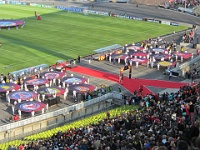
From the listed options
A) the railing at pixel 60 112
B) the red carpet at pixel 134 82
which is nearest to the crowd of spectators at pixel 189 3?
the red carpet at pixel 134 82

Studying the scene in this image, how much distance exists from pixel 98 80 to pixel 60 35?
24.3m

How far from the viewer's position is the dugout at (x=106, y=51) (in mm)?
57438

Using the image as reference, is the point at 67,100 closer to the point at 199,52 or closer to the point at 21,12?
the point at 199,52

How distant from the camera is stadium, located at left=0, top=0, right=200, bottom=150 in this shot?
2530 centimetres

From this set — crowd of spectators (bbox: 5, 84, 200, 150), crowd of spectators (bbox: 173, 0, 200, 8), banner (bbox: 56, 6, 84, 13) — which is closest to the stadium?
crowd of spectators (bbox: 5, 84, 200, 150)

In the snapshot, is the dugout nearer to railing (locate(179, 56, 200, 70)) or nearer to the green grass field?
the green grass field

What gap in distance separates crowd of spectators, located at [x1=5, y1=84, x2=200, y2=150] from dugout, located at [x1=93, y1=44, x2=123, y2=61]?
25645 mm

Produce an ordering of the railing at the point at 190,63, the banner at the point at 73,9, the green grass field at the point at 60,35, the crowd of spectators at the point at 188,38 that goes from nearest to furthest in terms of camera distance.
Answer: the railing at the point at 190,63 < the green grass field at the point at 60,35 < the crowd of spectators at the point at 188,38 < the banner at the point at 73,9

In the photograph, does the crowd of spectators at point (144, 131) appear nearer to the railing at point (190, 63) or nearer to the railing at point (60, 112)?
the railing at point (60, 112)

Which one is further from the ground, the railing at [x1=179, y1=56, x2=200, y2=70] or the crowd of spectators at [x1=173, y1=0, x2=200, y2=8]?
the crowd of spectators at [x1=173, y1=0, x2=200, y2=8]

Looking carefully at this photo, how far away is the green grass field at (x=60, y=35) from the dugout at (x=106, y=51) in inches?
59.6

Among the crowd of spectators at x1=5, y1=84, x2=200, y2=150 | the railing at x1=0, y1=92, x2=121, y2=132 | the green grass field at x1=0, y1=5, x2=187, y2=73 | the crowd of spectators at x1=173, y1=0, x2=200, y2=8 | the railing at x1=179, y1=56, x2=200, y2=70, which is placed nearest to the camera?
the crowd of spectators at x1=5, y1=84, x2=200, y2=150

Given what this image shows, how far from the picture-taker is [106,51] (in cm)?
6116

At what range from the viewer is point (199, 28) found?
78188mm
